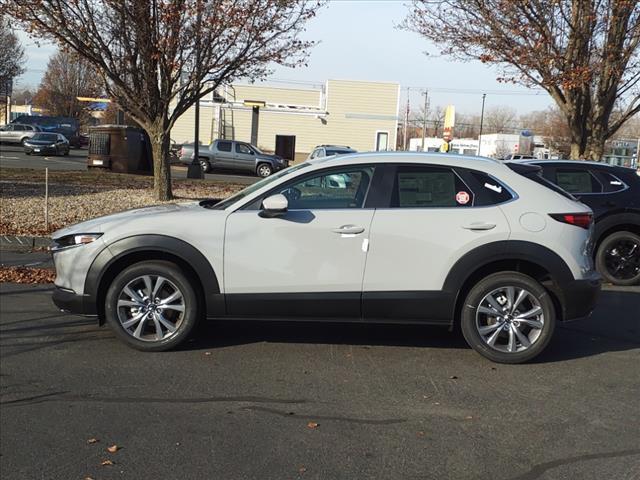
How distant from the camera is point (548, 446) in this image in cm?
402

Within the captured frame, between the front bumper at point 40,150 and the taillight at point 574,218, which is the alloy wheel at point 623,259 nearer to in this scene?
the taillight at point 574,218

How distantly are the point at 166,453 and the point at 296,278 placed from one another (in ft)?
6.54

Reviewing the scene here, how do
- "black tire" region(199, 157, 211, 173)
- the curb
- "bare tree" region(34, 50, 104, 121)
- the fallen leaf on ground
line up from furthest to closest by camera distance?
"bare tree" region(34, 50, 104, 121), "black tire" region(199, 157, 211, 173), the curb, the fallen leaf on ground

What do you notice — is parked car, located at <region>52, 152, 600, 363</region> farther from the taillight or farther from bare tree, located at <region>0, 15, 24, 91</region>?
bare tree, located at <region>0, 15, 24, 91</region>

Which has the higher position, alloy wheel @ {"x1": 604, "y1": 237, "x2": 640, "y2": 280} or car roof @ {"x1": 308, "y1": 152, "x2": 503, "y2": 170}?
car roof @ {"x1": 308, "y1": 152, "x2": 503, "y2": 170}

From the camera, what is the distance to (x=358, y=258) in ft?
17.7

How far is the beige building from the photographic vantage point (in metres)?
47.6

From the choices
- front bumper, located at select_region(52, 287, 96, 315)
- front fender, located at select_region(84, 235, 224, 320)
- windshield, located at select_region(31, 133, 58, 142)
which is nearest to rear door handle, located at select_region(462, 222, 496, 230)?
front fender, located at select_region(84, 235, 224, 320)

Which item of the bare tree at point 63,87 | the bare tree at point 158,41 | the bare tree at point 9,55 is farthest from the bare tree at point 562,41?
the bare tree at point 63,87

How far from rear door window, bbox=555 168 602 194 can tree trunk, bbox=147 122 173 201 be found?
8.25 metres

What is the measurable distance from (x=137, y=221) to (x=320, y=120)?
43425 millimetres

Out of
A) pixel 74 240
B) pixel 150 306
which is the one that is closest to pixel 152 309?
pixel 150 306

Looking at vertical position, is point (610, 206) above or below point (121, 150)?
below

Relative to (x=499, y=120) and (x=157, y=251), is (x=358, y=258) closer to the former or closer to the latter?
(x=157, y=251)
